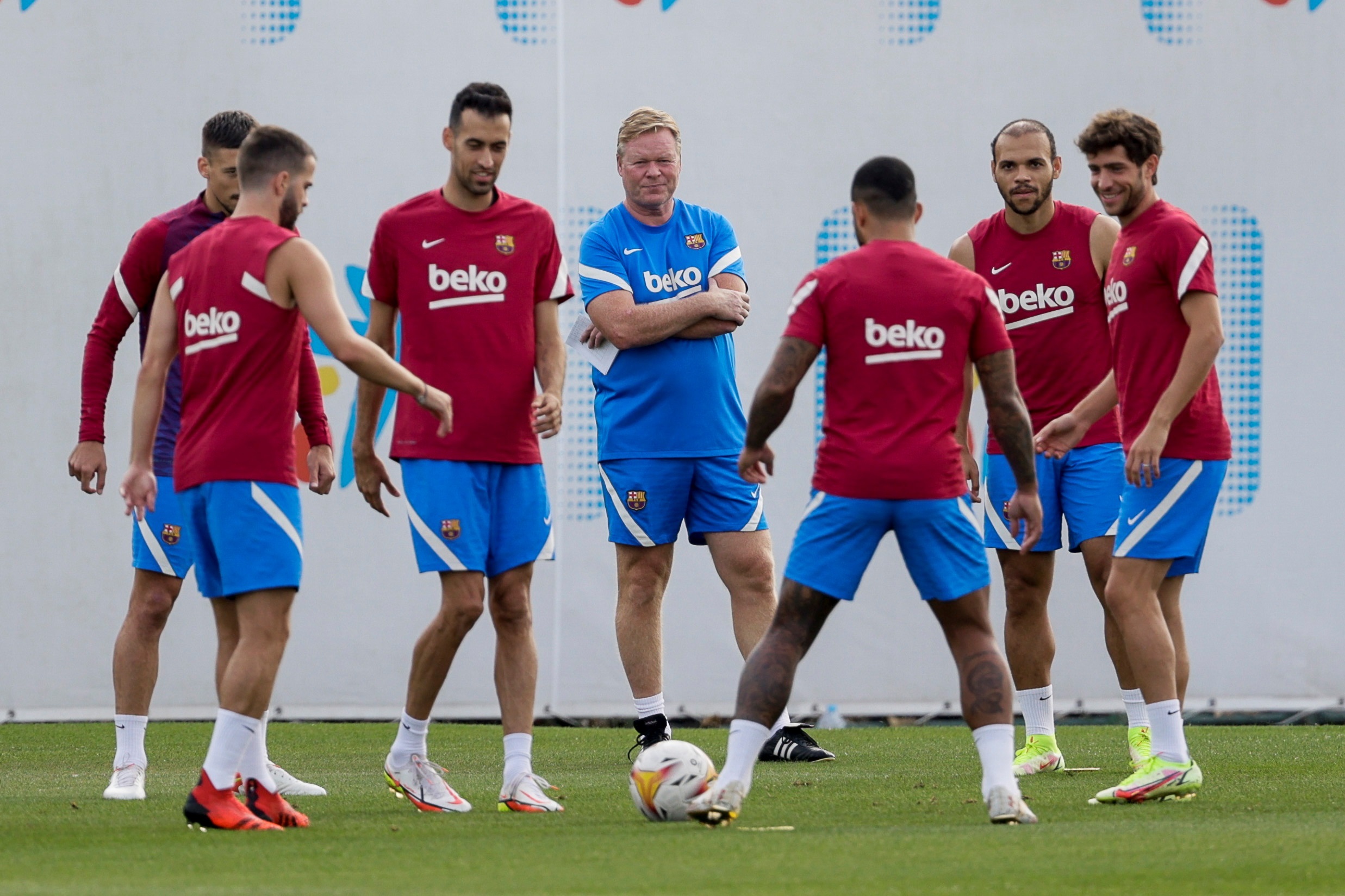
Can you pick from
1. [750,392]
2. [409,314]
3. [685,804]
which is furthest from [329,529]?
[685,804]

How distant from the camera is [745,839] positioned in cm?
400

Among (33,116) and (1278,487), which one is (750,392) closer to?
(1278,487)

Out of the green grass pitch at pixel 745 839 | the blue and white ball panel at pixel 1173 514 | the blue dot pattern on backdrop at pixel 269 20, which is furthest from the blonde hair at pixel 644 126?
the blue dot pattern on backdrop at pixel 269 20

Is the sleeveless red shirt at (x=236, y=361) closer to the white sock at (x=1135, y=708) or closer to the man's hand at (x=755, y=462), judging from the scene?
the man's hand at (x=755, y=462)

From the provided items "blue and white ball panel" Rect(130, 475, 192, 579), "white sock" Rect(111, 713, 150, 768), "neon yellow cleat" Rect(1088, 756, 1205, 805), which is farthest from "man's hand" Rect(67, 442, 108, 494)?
"neon yellow cleat" Rect(1088, 756, 1205, 805)

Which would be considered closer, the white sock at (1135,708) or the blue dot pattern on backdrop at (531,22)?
the white sock at (1135,708)

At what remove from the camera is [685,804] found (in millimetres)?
4402

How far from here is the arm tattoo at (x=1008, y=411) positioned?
4258 mm

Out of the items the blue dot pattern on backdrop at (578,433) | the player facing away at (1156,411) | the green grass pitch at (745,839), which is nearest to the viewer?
the green grass pitch at (745,839)

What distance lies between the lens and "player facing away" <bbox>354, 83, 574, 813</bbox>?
4.70 metres

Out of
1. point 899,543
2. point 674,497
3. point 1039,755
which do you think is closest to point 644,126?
point 674,497

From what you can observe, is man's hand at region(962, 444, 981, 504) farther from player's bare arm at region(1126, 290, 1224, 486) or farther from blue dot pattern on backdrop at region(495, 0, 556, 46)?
blue dot pattern on backdrop at region(495, 0, 556, 46)

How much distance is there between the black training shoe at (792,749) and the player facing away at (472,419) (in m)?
1.75

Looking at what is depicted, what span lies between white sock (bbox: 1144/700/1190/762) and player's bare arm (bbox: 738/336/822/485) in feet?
4.90
